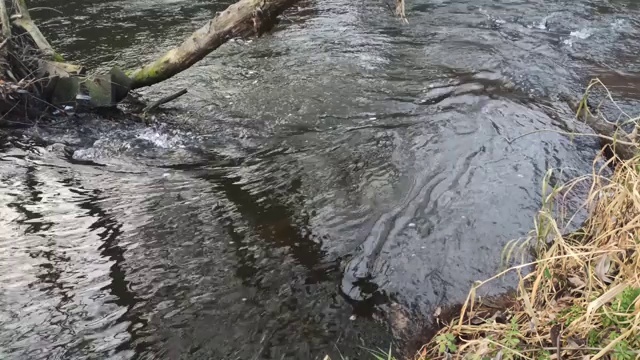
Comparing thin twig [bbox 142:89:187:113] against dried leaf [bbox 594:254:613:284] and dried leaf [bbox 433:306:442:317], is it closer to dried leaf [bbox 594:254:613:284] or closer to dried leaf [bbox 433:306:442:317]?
dried leaf [bbox 433:306:442:317]

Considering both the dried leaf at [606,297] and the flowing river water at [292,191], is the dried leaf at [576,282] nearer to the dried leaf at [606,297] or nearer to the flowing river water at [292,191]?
the dried leaf at [606,297]

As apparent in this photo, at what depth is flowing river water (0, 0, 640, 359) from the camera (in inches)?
134

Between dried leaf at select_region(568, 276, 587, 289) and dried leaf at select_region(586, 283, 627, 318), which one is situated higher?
dried leaf at select_region(586, 283, 627, 318)

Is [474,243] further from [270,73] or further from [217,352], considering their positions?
[270,73]

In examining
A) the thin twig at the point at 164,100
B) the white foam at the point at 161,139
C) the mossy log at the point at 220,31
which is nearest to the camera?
the mossy log at the point at 220,31

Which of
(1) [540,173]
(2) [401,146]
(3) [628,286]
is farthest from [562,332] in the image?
(2) [401,146]

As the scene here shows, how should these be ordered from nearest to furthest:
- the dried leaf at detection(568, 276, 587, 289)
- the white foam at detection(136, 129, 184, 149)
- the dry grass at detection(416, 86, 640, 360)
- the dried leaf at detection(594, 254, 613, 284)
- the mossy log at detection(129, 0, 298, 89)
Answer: the dry grass at detection(416, 86, 640, 360) < the dried leaf at detection(594, 254, 613, 284) < the dried leaf at detection(568, 276, 587, 289) < the mossy log at detection(129, 0, 298, 89) < the white foam at detection(136, 129, 184, 149)

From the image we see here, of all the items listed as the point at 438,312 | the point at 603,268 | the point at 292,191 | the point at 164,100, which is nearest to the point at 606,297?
the point at 603,268

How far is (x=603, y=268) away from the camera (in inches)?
108

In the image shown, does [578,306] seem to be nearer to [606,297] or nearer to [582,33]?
[606,297]

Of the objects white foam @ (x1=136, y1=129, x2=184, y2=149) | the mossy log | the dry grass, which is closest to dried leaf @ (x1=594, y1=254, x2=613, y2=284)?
the dry grass

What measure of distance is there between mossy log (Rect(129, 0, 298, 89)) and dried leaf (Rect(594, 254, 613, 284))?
413 cm

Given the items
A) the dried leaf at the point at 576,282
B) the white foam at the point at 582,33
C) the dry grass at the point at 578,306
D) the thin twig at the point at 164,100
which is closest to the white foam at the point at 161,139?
the thin twig at the point at 164,100

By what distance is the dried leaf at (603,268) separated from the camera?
8.90 ft
